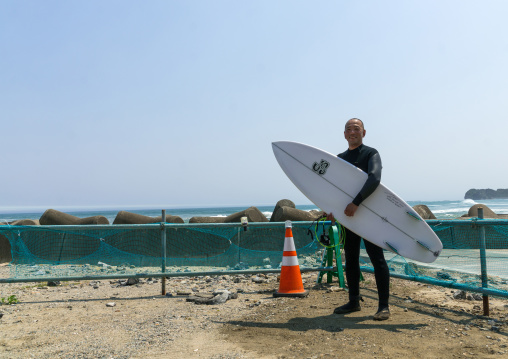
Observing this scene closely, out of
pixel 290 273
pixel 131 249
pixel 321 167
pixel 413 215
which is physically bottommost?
pixel 290 273

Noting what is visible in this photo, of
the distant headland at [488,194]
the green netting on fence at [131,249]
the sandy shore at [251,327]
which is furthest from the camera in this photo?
the distant headland at [488,194]

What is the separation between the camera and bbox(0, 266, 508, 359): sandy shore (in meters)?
3.88

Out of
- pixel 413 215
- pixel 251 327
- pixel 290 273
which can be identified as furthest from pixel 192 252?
pixel 413 215

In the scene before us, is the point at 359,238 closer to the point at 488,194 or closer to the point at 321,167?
the point at 321,167

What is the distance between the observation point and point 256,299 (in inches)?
250

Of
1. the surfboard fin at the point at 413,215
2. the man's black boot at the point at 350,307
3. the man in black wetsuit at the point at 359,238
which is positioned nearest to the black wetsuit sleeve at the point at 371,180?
the man in black wetsuit at the point at 359,238

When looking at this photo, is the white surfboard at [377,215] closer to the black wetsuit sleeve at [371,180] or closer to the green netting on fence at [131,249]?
the black wetsuit sleeve at [371,180]

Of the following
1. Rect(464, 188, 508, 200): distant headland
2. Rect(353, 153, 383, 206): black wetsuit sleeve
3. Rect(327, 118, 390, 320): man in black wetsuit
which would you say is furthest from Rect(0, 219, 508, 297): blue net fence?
Rect(464, 188, 508, 200): distant headland

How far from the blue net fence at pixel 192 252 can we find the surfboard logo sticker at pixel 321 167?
35.1 inches

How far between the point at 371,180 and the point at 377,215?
0.66m

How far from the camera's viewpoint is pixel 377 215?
539 cm

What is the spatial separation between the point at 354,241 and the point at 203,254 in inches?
153

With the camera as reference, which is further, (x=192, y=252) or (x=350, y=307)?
(x=192, y=252)

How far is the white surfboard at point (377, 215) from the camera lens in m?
5.29
